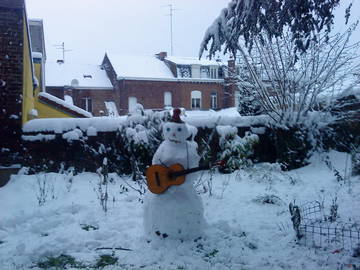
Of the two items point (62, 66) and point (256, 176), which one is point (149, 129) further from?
A: point (62, 66)

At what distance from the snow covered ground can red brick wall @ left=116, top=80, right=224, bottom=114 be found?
2294cm

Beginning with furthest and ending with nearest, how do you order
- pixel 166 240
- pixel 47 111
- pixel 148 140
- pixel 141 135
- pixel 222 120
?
pixel 47 111 → pixel 222 120 → pixel 148 140 → pixel 141 135 → pixel 166 240

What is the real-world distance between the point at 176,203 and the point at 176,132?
0.75m

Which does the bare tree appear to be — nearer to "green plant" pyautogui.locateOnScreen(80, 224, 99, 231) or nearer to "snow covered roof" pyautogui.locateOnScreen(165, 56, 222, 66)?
"green plant" pyautogui.locateOnScreen(80, 224, 99, 231)

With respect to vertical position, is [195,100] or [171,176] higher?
[195,100]

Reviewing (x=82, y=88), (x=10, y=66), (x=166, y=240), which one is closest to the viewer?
(x=166, y=240)

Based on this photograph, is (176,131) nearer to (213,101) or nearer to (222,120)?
(222,120)

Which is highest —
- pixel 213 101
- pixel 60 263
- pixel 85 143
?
pixel 213 101

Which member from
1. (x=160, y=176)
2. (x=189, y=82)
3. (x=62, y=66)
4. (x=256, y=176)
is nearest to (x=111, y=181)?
(x=256, y=176)

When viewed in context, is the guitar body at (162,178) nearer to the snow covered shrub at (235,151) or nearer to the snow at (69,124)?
the snow covered shrub at (235,151)

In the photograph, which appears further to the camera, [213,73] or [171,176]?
[213,73]

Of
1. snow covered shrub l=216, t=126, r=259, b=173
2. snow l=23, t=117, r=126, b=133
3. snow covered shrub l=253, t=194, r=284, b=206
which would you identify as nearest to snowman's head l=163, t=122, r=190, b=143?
snow covered shrub l=253, t=194, r=284, b=206

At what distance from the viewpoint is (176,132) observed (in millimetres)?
3801

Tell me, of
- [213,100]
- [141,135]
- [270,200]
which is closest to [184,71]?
[213,100]
